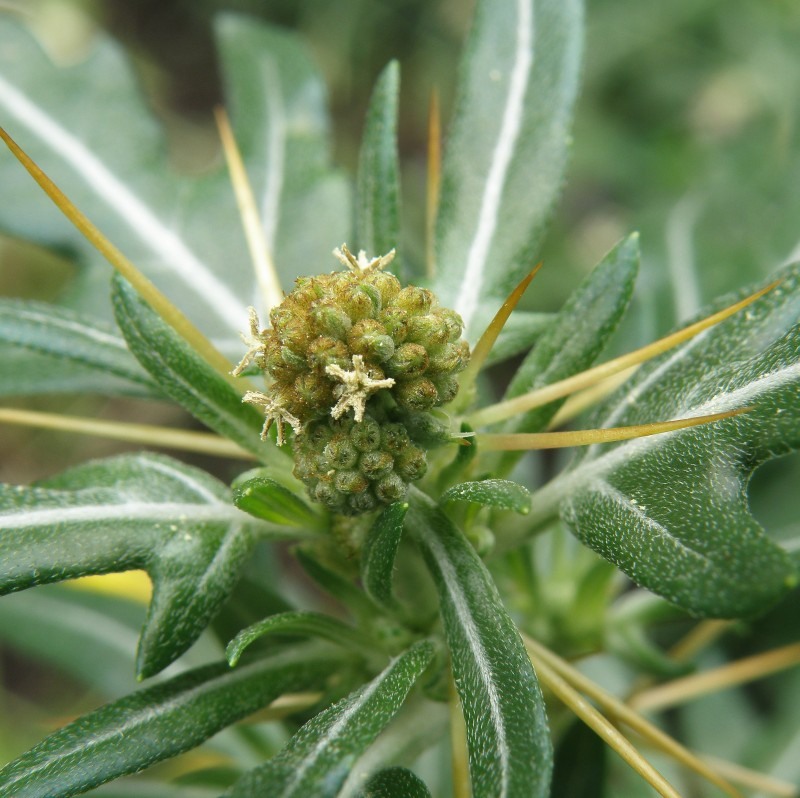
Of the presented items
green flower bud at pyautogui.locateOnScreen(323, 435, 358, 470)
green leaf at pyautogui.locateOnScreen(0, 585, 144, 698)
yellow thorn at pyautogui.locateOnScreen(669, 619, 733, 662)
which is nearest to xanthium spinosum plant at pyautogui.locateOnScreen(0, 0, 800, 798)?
green flower bud at pyautogui.locateOnScreen(323, 435, 358, 470)

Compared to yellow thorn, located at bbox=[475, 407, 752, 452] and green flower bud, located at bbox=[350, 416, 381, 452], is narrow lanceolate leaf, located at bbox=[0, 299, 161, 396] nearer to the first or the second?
green flower bud, located at bbox=[350, 416, 381, 452]

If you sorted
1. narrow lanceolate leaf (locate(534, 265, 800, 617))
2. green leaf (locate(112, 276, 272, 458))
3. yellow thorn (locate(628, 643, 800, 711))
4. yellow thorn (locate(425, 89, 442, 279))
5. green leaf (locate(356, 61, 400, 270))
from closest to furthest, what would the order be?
narrow lanceolate leaf (locate(534, 265, 800, 617)) → green leaf (locate(112, 276, 272, 458)) → green leaf (locate(356, 61, 400, 270)) → yellow thorn (locate(425, 89, 442, 279)) → yellow thorn (locate(628, 643, 800, 711))

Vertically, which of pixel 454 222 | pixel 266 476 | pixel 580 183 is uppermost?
pixel 580 183

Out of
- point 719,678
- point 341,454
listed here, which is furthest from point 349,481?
point 719,678

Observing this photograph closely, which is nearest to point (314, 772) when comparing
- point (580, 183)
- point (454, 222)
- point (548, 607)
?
point (548, 607)

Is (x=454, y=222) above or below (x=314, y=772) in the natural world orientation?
above

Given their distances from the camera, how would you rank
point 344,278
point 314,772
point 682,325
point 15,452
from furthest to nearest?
point 15,452
point 682,325
point 344,278
point 314,772

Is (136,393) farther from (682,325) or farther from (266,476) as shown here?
(682,325)
